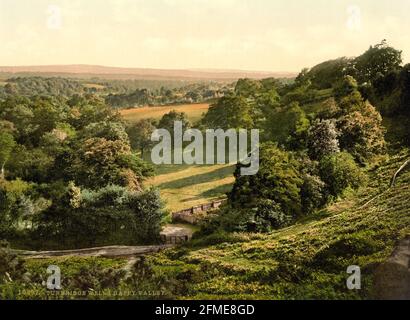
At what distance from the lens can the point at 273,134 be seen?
44.9 metres

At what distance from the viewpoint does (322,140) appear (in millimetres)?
38531

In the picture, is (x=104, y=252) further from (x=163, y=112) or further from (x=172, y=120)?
(x=163, y=112)

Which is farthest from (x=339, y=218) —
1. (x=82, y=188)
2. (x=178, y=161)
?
(x=178, y=161)

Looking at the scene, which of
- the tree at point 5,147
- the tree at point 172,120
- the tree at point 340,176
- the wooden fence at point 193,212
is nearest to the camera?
the tree at point 340,176

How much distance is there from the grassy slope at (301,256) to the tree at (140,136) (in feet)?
68.2

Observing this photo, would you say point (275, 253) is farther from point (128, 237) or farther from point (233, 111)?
point (233, 111)

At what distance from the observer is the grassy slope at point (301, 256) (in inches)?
912

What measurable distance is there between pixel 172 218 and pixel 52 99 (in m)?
28.4

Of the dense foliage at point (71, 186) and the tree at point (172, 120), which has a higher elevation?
the tree at point (172, 120)

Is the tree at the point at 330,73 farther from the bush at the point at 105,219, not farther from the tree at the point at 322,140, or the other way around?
the bush at the point at 105,219

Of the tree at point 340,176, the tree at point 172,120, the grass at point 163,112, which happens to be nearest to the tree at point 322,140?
the tree at point 340,176

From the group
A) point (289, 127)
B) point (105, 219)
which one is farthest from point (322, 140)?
point (105, 219)

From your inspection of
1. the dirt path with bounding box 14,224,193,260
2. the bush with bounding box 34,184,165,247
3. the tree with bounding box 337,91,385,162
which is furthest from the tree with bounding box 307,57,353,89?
the dirt path with bounding box 14,224,193,260

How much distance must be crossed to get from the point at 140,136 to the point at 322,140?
57.6 ft
